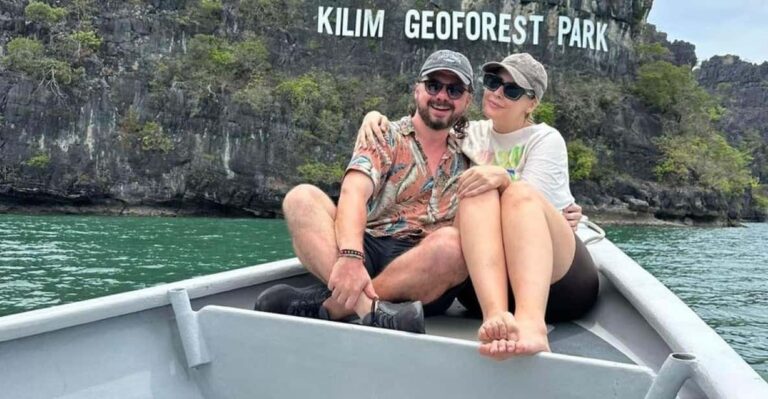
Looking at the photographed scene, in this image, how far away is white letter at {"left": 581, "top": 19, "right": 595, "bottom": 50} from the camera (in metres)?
38.5

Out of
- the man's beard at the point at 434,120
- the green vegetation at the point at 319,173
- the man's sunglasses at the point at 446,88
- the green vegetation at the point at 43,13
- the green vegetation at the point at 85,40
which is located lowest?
the green vegetation at the point at 319,173

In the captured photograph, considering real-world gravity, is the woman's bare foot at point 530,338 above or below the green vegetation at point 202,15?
below

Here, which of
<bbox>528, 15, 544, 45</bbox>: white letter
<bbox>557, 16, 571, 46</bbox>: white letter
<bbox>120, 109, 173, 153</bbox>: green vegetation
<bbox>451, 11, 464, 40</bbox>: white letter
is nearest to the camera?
<bbox>120, 109, 173, 153</bbox>: green vegetation

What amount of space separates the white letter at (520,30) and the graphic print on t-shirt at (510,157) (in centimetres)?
3663

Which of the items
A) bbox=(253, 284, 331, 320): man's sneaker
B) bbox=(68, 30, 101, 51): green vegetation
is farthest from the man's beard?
bbox=(68, 30, 101, 51): green vegetation

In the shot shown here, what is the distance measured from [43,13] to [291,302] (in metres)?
37.5

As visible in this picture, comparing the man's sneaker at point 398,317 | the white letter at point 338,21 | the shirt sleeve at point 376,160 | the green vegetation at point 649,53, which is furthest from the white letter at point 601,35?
the man's sneaker at point 398,317

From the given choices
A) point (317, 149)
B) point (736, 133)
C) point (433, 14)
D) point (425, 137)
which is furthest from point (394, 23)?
point (736, 133)

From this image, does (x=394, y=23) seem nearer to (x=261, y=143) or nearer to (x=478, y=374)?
(x=261, y=143)

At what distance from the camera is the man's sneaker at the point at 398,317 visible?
181 cm

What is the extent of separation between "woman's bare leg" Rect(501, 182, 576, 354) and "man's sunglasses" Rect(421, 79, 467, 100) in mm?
531

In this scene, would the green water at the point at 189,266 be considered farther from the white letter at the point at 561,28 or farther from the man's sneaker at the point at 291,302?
the white letter at the point at 561,28

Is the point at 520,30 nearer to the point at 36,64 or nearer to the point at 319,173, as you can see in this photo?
the point at 319,173

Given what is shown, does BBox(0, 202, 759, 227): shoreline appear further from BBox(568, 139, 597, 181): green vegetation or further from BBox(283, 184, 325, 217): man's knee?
BBox(283, 184, 325, 217): man's knee
